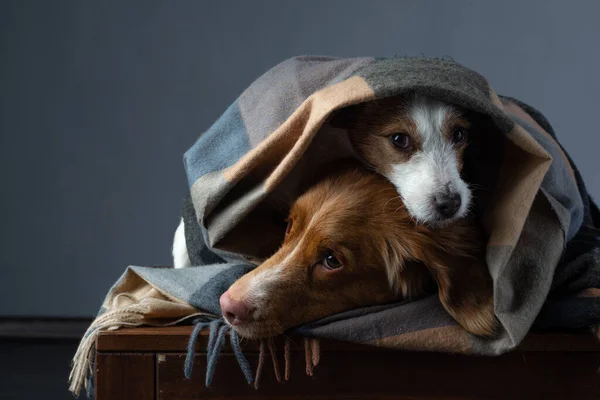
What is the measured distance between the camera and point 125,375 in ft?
3.59

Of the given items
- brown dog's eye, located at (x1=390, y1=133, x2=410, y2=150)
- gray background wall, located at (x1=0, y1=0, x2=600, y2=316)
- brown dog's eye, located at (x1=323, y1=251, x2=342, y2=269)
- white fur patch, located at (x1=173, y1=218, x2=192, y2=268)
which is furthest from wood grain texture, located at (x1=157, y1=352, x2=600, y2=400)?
gray background wall, located at (x1=0, y1=0, x2=600, y2=316)

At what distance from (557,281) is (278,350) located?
1.32 ft

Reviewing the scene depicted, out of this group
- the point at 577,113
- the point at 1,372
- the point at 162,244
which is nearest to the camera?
the point at 1,372

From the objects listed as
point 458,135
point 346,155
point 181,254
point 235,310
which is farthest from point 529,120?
point 181,254

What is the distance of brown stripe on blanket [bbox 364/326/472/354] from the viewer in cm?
104

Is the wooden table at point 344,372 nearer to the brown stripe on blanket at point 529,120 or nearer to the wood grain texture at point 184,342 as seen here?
the wood grain texture at point 184,342

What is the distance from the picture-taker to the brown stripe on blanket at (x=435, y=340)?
104 cm

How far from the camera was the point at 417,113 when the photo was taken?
1.13 meters

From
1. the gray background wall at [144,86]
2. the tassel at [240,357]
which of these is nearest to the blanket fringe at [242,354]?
the tassel at [240,357]

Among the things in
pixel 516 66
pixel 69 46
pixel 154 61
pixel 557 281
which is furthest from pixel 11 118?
pixel 557 281

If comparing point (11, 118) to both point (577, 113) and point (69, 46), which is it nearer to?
point (69, 46)

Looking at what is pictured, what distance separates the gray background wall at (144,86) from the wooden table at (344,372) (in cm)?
173

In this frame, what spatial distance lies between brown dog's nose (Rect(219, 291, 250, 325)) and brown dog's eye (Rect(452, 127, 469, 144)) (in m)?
0.38

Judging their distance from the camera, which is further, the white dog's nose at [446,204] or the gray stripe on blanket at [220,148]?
the gray stripe on blanket at [220,148]
